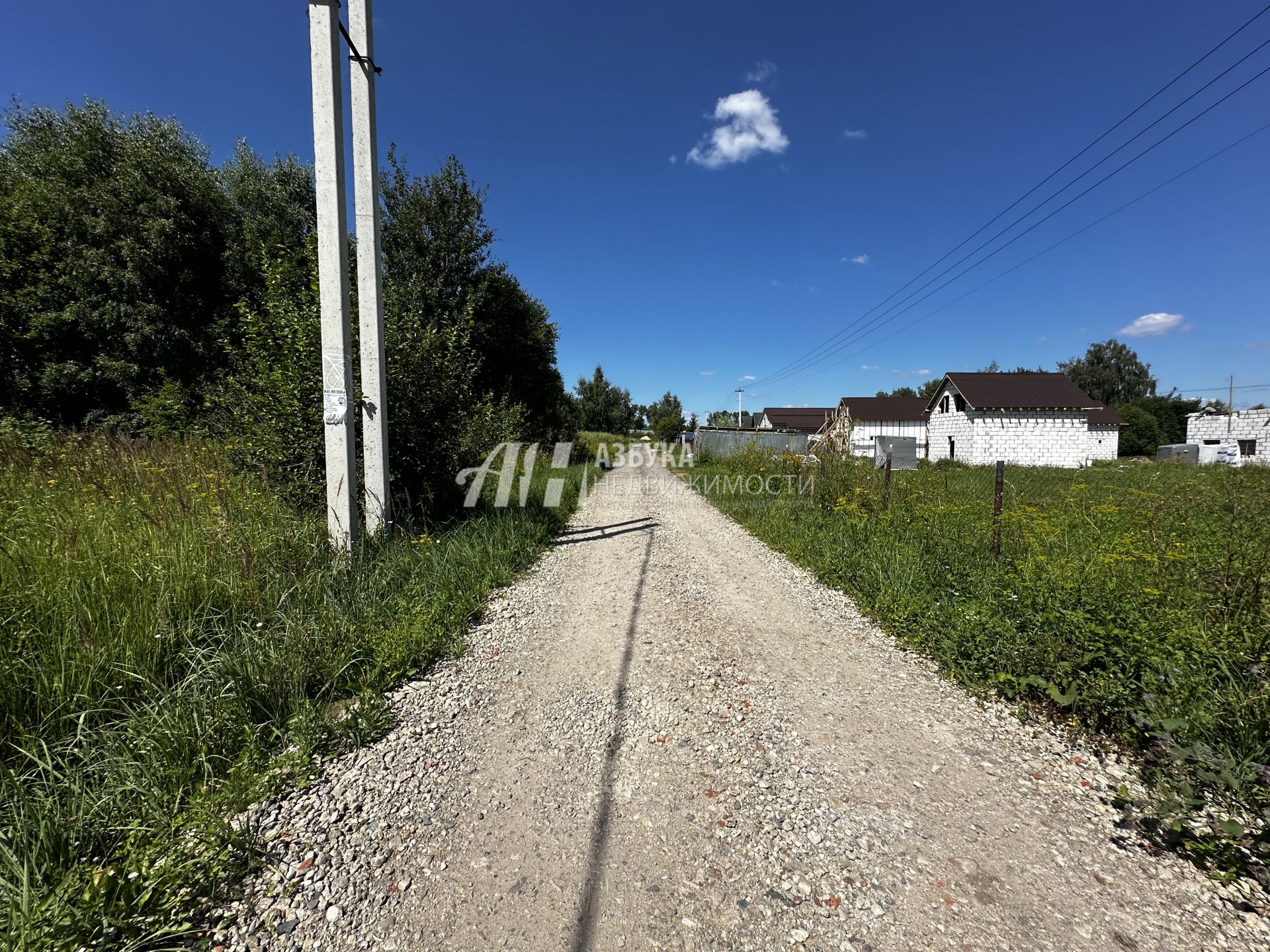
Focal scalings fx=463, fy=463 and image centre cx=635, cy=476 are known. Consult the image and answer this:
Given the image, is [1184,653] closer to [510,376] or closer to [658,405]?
[510,376]

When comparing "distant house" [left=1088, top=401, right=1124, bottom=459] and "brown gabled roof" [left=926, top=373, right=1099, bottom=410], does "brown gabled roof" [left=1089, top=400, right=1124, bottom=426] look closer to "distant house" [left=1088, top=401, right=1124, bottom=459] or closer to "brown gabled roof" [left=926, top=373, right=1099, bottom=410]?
"distant house" [left=1088, top=401, right=1124, bottom=459]

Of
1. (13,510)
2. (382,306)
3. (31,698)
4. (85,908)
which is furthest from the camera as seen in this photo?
(382,306)

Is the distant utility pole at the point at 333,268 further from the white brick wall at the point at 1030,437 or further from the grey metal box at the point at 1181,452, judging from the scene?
the grey metal box at the point at 1181,452

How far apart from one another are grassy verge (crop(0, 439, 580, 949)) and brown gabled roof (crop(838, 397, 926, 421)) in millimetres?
36390

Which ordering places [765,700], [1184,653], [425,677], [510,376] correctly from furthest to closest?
[510,376]
[425,677]
[765,700]
[1184,653]

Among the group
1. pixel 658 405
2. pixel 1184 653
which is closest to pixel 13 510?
pixel 1184 653

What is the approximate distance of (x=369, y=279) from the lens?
513 centimetres

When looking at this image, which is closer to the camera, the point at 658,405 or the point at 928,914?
the point at 928,914

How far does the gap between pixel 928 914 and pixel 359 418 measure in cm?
626

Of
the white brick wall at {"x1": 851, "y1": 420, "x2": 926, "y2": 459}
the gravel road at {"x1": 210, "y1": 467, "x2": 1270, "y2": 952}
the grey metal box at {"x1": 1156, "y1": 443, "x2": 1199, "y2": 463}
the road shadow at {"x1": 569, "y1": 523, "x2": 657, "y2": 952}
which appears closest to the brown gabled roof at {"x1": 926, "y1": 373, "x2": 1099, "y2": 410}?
the white brick wall at {"x1": 851, "y1": 420, "x2": 926, "y2": 459}

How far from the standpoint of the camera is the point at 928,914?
5.49ft

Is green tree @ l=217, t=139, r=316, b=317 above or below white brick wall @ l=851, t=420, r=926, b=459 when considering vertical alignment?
above

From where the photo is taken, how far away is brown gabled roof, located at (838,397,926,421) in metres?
35.4

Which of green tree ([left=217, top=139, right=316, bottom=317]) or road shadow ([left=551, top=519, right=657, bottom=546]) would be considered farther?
green tree ([left=217, top=139, right=316, bottom=317])
